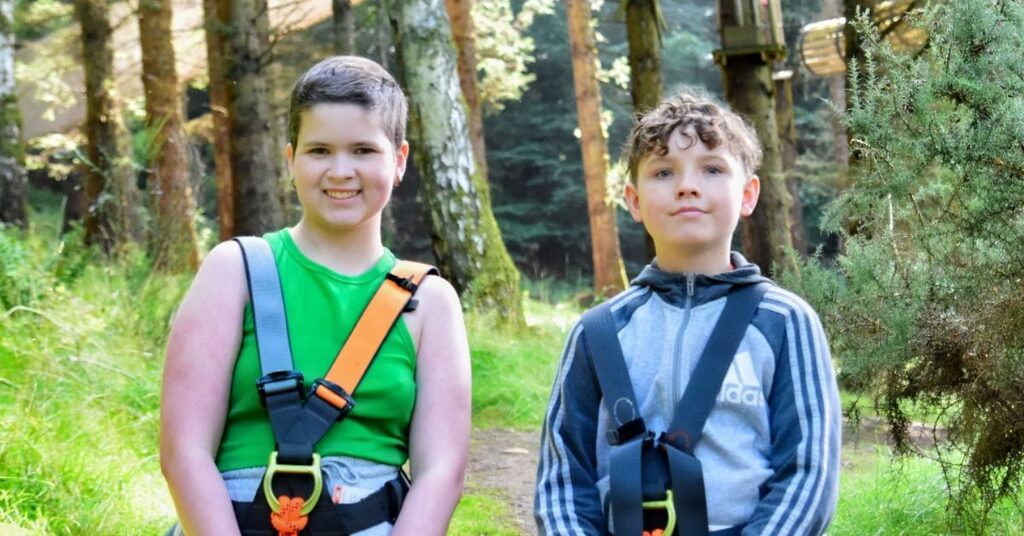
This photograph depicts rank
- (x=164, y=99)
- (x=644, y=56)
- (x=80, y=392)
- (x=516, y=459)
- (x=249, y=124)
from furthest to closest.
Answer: (x=164, y=99) → (x=644, y=56) → (x=249, y=124) → (x=516, y=459) → (x=80, y=392)

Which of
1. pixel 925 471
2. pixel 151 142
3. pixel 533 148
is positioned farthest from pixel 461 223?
pixel 533 148

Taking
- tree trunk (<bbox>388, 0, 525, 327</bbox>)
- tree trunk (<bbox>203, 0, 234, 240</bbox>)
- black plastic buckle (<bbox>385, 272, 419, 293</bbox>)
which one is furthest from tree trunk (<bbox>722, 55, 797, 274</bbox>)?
tree trunk (<bbox>203, 0, 234, 240</bbox>)

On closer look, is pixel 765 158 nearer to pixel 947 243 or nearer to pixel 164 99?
pixel 947 243

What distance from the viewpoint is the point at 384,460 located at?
2684 millimetres

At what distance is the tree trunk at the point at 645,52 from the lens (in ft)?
38.0

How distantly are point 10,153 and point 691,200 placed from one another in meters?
9.49

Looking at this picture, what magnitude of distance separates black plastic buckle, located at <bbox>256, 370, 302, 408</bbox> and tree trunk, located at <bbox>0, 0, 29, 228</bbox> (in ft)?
28.7

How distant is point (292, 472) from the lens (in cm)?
254

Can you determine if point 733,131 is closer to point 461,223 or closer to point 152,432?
point 152,432

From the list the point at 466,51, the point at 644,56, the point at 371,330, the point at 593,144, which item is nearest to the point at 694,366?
the point at 371,330

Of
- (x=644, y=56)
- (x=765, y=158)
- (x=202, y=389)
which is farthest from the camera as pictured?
(x=644, y=56)

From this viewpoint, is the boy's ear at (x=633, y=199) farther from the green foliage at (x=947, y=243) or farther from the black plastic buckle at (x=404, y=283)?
the green foliage at (x=947, y=243)

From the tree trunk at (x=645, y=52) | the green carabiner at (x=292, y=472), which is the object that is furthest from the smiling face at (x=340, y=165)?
the tree trunk at (x=645, y=52)

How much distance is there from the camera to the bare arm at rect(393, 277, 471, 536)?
2678 millimetres
